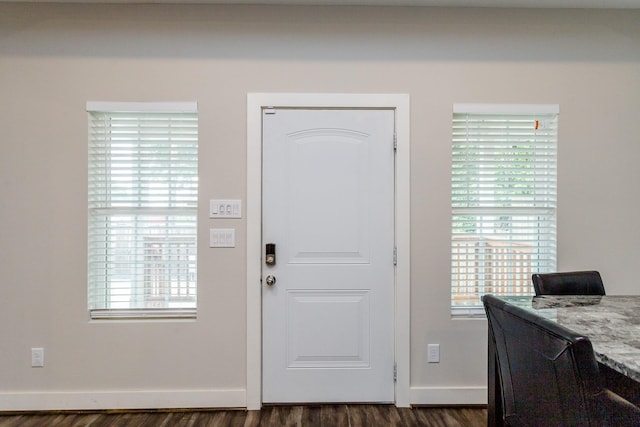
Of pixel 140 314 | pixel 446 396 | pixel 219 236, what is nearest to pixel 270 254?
pixel 219 236

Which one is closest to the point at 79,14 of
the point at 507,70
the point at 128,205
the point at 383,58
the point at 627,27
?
the point at 128,205

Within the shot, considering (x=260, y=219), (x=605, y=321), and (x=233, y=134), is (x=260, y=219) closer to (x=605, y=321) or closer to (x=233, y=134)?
(x=233, y=134)

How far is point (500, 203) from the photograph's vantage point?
260cm

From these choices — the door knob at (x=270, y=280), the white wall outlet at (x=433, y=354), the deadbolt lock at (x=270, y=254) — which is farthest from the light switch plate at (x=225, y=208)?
the white wall outlet at (x=433, y=354)

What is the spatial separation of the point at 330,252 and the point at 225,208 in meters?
0.77

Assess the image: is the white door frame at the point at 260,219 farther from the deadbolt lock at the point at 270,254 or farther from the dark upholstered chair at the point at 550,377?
the dark upholstered chair at the point at 550,377

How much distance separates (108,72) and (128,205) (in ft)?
2.96

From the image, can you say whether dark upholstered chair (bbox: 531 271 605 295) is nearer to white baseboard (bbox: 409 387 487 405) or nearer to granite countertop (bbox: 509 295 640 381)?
granite countertop (bbox: 509 295 640 381)

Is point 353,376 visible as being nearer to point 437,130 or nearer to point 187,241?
point 187,241

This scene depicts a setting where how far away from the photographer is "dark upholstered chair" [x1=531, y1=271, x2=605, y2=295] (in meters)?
1.94

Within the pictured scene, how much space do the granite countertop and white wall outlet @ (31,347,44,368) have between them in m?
2.91

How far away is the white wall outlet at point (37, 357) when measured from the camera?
2.45 meters

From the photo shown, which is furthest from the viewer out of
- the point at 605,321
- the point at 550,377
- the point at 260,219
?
the point at 260,219

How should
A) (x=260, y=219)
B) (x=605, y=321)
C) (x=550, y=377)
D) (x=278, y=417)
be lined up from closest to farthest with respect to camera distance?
(x=550, y=377), (x=605, y=321), (x=278, y=417), (x=260, y=219)
